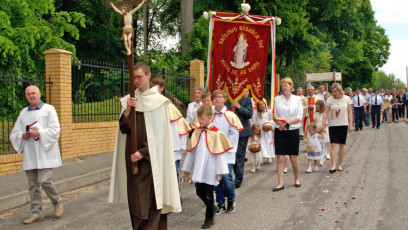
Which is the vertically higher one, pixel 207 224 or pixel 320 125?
pixel 320 125

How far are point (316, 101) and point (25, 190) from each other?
7095mm

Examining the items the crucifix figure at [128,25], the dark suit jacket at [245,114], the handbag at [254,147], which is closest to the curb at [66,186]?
the handbag at [254,147]

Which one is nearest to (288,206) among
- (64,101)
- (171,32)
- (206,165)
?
(206,165)

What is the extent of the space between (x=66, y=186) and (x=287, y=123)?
4168mm

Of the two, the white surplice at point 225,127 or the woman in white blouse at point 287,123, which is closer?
the white surplice at point 225,127

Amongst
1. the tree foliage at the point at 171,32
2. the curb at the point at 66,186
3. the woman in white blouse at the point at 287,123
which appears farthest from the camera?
the tree foliage at the point at 171,32

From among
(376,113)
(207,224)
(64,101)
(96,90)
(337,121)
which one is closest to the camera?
(207,224)

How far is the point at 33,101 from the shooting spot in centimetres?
Result: 543

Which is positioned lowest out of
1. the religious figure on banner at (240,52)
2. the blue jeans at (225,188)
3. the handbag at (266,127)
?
the blue jeans at (225,188)

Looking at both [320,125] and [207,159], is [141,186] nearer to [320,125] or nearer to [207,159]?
[207,159]

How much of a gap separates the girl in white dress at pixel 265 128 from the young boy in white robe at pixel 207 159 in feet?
14.3

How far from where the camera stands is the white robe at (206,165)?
199 inches

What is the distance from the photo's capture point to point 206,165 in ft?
17.0

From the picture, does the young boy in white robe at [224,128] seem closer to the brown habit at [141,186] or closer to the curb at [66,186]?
the brown habit at [141,186]
